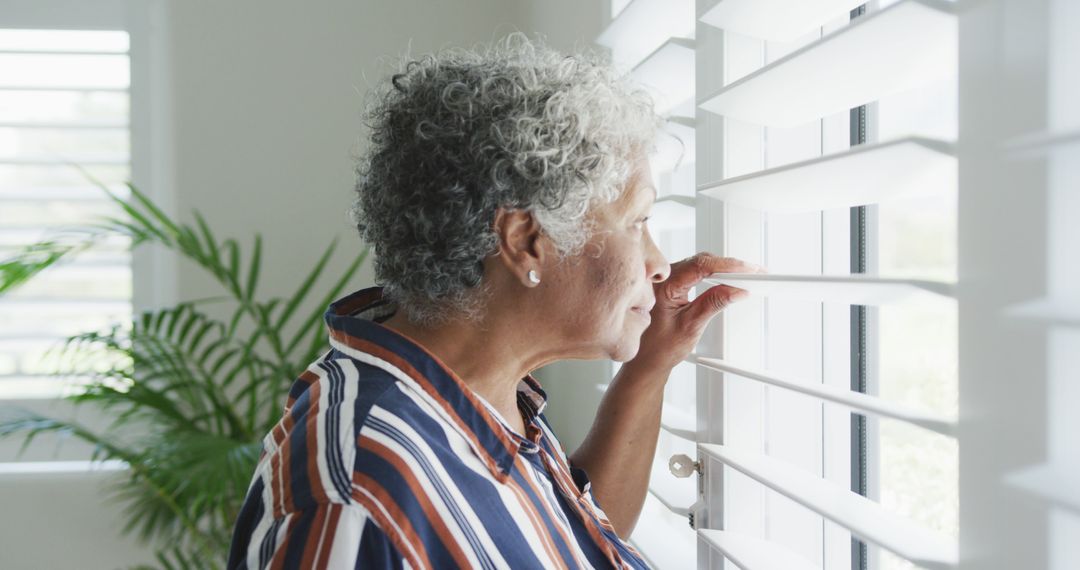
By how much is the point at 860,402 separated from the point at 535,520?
0.34 m

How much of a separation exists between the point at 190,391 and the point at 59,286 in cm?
80

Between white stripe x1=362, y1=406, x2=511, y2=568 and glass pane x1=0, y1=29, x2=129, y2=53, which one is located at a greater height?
glass pane x1=0, y1=29, x2=129, y2=53

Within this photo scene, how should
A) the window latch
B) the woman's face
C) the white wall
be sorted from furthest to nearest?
the white wall → the window latch → the woman's face

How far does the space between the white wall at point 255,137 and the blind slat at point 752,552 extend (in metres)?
1.82

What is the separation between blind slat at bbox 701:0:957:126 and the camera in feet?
2.04

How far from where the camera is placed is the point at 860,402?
0.70 meters

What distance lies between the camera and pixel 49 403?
108 inches

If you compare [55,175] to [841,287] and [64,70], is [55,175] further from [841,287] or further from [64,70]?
[841,287]

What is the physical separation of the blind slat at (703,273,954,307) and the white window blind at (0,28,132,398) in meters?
2.32

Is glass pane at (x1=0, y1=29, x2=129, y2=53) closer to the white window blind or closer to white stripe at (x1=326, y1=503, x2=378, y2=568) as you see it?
the white window blind

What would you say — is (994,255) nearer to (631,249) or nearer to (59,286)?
(631,249)

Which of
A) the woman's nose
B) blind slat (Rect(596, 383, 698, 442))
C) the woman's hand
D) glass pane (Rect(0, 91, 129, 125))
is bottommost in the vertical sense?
blind slat (Rect(596, 383, 698, 442))

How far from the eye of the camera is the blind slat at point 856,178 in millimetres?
616

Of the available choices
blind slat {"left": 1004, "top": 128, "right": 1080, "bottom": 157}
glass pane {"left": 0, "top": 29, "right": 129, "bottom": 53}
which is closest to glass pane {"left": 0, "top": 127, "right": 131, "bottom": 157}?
glass pane {"left": 0, "top": 29, "right": 129, "bottom": 53}
